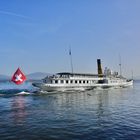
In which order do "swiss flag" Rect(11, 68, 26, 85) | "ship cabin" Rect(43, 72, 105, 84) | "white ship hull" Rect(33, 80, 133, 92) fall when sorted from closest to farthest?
1. "swiss flag" Rect(11, 68, 26, 85)
2. "white ship hull" Rect(33, 80, 133, 92)
3. "ship cabin" Rect(43, 72, 105, 84)

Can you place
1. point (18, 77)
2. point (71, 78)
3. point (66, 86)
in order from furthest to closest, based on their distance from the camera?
1. point (71, 78)
2. point (66, 86)
3. point (18, 77)

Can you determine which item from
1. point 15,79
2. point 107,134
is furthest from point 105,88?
point 107,134

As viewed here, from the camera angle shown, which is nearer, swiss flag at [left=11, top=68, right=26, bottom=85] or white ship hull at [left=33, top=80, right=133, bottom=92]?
swiss flag at [left=11, top=68, right=26, bottom=85]

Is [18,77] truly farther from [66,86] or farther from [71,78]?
[71,78]

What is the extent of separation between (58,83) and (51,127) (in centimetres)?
5992

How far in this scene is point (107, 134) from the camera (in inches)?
1025

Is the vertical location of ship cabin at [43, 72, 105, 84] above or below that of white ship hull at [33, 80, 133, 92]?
above

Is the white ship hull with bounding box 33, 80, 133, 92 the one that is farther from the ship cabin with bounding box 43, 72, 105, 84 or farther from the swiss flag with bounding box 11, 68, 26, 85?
the swiss flag with bounding box 11, 68, 26, 85

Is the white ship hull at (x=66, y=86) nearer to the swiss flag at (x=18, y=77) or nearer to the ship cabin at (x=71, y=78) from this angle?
the ship cabin at (x=71, y=78)

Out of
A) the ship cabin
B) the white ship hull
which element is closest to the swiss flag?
the white ship hull

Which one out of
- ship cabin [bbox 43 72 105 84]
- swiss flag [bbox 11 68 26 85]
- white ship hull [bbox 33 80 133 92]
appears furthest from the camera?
ship cabin [bbox 43 72 105 84]

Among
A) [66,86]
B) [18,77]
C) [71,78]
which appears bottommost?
[66,86]

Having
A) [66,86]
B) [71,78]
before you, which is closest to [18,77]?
[66,86]

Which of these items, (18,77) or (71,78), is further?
(71,78)
